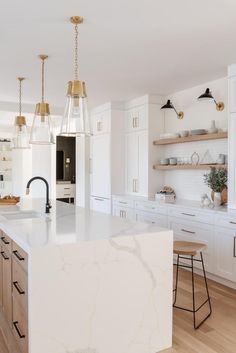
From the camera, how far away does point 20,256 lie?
2105 mm

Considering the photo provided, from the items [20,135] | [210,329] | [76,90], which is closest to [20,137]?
[20,135]

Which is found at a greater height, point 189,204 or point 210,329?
point 189,204

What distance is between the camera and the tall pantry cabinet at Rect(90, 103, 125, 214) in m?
5.82

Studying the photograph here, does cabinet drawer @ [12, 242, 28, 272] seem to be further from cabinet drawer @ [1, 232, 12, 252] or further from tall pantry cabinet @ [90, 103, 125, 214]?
tall pantry cabinet @ [90, 103, 125, 214]

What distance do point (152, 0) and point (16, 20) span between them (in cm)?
115

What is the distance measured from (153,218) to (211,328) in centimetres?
216

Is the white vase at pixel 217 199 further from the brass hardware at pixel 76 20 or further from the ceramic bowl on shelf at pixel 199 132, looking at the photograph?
the brass hardware at pixel 76 20

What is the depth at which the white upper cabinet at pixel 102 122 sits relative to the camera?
5.88 meters

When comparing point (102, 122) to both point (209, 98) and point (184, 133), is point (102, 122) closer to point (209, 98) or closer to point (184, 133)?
point (184, 133)

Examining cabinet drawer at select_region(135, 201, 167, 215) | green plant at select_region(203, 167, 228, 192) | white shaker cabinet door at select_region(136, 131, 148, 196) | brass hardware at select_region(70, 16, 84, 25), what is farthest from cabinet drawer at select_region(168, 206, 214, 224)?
brass hardware at select_region(70, 16, 84, 25)

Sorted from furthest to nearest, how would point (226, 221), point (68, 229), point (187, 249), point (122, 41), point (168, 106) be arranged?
1. point (168, 106)
2. point (226, 221)
3. point (122, 41)
4. point (187, 249)
5. point (68, 229)

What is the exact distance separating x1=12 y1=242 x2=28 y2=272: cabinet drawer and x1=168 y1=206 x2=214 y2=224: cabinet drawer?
238 centimetres

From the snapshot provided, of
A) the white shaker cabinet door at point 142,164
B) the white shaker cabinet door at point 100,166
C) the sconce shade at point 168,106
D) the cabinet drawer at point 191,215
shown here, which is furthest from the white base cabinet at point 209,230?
the sconce shade at point 168,106

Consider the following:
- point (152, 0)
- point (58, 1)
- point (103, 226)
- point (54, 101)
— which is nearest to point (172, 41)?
point (152, 0)
